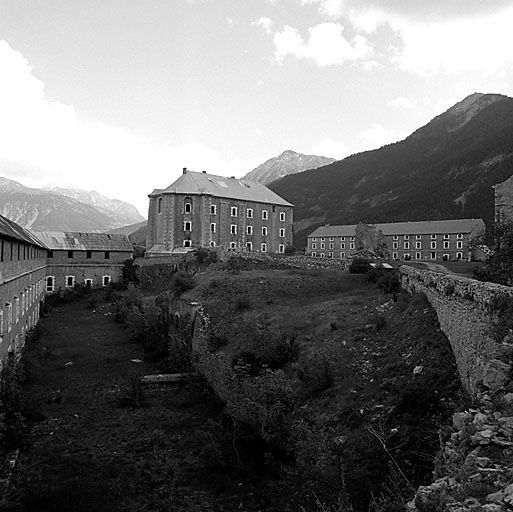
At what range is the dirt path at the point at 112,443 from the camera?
44.5ft

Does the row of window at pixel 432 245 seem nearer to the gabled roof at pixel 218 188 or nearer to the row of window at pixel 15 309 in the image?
the gabled roof at pixel 218 188

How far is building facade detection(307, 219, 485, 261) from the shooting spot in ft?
280

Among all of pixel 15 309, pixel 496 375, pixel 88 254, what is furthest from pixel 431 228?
pixel 496 375

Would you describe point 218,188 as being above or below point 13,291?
above

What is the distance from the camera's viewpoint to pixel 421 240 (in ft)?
300

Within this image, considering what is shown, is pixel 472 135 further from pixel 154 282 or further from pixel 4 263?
pixel 4 263

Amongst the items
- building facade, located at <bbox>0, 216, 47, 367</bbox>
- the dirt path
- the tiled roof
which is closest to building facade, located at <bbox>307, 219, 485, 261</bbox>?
the tiled roof

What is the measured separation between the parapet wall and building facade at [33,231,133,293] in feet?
151

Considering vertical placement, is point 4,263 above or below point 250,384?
above

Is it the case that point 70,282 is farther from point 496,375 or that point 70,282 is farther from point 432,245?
point 432,245

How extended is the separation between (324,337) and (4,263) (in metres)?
14.6

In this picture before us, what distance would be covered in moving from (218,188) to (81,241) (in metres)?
21.0

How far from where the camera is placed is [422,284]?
2081 centimetres

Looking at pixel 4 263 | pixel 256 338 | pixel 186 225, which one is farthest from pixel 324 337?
pixel 186 225
